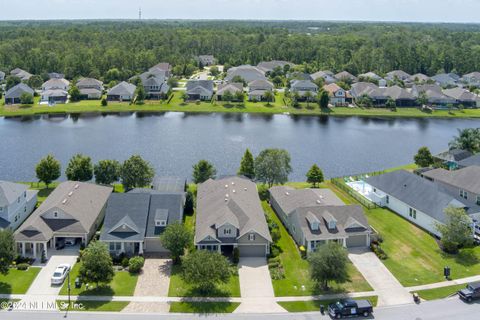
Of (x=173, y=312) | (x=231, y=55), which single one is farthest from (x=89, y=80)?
(x=173, y=312)

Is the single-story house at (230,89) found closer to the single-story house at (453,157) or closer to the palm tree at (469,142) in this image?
the palm tree at (469,142)

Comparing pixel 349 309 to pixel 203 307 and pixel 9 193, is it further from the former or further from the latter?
pixel 9 193

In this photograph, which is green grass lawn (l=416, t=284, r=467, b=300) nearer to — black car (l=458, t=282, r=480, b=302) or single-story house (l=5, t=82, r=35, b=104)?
black car (l=458, t=282, r=480, b=302)

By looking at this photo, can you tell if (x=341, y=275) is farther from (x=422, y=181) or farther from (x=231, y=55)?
(x=231, y=55)

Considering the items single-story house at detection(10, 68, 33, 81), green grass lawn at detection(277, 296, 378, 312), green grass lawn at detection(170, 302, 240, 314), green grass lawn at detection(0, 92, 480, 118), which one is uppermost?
single-story house at detection(10, 68, 33, 81)

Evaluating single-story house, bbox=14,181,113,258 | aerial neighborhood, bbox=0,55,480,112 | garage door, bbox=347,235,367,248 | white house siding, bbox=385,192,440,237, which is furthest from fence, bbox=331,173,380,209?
aerial neighborhood, bbox=0,55,480,112

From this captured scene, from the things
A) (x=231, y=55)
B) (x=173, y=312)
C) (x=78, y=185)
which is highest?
(x=231, y=55)

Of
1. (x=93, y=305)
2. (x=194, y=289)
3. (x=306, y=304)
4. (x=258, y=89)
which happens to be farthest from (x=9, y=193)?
(x=258, y=89)
